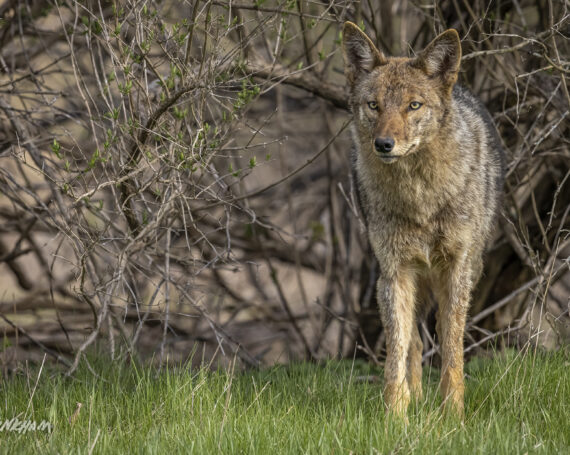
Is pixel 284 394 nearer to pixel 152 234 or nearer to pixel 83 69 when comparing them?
pixel 152 234

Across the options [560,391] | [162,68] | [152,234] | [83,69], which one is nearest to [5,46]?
[83,69]

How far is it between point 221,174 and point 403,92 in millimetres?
3716

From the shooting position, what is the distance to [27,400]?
180 inches

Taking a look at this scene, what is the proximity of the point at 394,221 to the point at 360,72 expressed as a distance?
36.5 inches

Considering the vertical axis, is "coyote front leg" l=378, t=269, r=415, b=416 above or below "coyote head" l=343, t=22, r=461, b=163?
below

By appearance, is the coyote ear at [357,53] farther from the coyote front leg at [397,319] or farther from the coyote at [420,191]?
the coyote front leg at [397,319]

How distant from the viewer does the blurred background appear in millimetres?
4695

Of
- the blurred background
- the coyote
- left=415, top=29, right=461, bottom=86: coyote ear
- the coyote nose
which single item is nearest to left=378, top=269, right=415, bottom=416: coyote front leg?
the coyote

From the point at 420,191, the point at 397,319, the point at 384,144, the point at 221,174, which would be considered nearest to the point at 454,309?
the point at 397,319

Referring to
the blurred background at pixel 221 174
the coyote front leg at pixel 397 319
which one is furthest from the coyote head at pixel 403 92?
the coyote front leg at pixel 397 319

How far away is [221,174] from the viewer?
26.3ft

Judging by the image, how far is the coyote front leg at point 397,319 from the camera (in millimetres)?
4744

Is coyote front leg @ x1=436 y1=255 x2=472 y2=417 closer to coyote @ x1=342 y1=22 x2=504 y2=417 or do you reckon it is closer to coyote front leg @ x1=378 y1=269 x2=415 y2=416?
coyote @ x1=342 y1=22 x2=504 y2=417

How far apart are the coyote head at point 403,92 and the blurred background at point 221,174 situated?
0.28m
